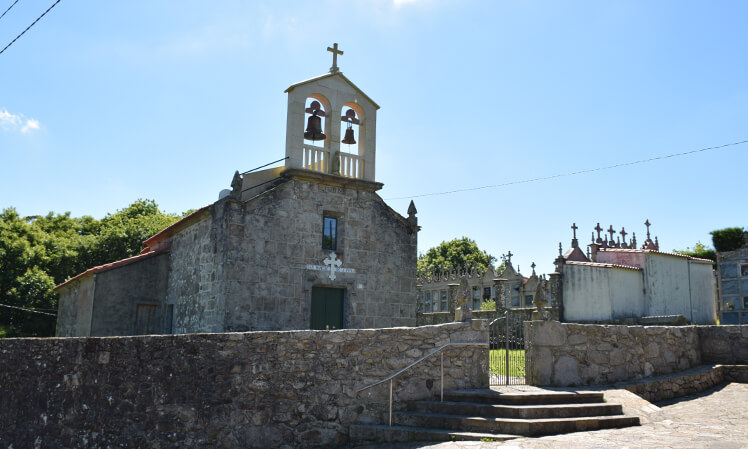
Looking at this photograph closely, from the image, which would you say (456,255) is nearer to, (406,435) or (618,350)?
(618,350)

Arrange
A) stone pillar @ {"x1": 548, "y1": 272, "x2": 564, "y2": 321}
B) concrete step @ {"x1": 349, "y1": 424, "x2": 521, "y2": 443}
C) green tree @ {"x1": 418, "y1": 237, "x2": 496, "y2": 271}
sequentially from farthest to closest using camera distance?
green tree @ {"x1": 418, "y1": 237, "x2": 496, "y2": 271}
stone pillar @ {"x1": 548, "y1": 272, "x2": 564, "y2": 321}
concrete step @ {"x1": 349, "y1": 424, "x2": 521, "y2": 443}

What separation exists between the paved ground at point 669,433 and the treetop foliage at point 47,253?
26.7 m

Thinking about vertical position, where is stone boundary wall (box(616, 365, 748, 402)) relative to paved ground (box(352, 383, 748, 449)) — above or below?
above

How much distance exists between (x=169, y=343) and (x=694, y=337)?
39.9 ft

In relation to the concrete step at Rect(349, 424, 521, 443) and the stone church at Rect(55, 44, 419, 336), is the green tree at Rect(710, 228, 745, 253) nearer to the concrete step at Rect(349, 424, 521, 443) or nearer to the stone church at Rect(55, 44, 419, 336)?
the stone church at Rect(55, 44, 419, 336)

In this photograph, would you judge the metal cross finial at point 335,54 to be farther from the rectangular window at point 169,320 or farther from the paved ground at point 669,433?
the paved ground at point 669,433

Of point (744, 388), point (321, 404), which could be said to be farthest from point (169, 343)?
point (744, 388)

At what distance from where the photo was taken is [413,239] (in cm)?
1714

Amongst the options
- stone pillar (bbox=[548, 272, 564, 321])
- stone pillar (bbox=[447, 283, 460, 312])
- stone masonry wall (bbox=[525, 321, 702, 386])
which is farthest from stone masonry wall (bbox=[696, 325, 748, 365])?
stone pillar (bbox=[447, 283, 460, 312])

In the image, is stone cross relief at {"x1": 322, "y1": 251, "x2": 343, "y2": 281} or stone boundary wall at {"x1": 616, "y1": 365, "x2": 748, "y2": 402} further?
stone cross relief at {"x1": 322, "y1": 251, "x2": 343, "y2": 281}

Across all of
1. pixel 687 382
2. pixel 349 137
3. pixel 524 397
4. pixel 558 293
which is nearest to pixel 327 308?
pixel 349 137

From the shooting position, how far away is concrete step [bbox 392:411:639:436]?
8.61 metres

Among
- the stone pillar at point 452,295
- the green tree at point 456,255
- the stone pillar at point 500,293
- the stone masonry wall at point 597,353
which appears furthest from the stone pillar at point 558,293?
the green tree at point 456,255

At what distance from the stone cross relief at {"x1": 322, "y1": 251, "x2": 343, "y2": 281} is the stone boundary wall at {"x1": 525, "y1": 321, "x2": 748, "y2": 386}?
19.9 ft
